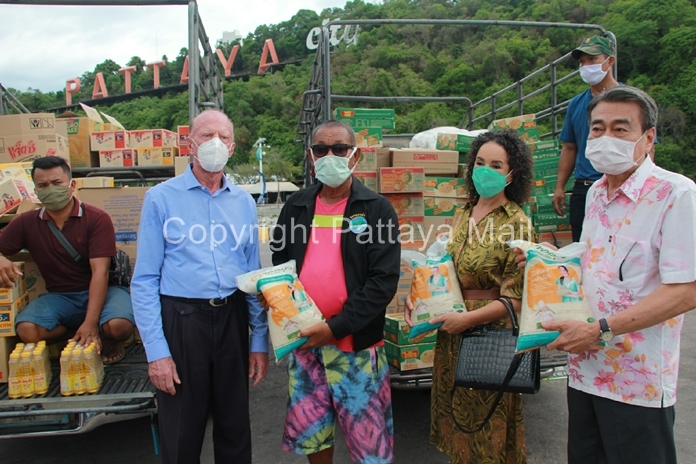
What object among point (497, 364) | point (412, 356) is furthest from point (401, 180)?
point (497, 364)

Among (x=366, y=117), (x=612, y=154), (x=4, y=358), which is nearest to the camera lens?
(x=612, y=154)

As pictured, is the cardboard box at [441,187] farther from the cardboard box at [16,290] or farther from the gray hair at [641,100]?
the cardboard box at [16,290]

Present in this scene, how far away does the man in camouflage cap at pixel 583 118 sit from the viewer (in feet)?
11.3

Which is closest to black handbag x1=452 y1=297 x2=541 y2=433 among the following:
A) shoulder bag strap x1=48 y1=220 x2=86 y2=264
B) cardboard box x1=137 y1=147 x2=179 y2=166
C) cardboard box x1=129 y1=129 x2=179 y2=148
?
shoulder bag strap x1=48 y1=220 x2=86 y2=264

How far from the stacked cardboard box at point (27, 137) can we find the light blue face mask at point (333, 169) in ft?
11.0

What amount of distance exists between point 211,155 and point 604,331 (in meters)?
1.85

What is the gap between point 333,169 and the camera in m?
2.33

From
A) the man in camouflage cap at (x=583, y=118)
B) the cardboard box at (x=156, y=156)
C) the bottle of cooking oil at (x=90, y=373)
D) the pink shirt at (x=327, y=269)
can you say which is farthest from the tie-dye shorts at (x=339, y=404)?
the cardboard box at (x=156, y=156)

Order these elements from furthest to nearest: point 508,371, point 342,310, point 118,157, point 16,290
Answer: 1. point 118,157
2. point 16,290
3. point 342,310
4. point 508,371

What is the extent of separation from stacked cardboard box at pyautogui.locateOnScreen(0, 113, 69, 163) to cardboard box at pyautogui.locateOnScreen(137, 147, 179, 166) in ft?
2.41

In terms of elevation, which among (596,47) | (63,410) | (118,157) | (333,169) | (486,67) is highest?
(486,67)

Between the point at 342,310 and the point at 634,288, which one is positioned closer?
the point at 634,288

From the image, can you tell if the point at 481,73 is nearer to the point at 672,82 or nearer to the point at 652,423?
the point at 672,82

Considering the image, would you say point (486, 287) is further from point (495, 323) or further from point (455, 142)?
point (455, 142)
